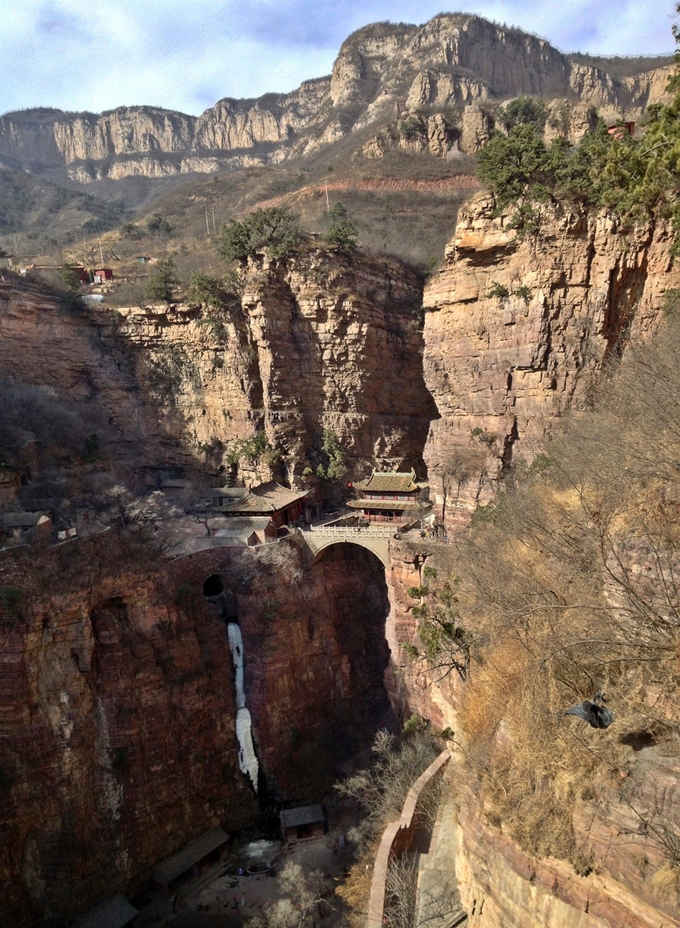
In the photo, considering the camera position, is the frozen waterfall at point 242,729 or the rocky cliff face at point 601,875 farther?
the frozen waterfall at point 242,729

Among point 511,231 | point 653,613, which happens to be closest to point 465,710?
point 653,613

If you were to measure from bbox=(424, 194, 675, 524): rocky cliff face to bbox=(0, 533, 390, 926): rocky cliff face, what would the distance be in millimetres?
7479

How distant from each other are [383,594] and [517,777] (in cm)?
1724

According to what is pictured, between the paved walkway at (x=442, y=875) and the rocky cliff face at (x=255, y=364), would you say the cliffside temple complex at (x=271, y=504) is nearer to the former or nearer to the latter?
the rocky cliff face at (x=255, y=364)

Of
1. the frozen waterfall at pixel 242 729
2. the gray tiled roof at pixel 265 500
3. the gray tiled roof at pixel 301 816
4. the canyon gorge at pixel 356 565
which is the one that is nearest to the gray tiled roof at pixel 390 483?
the canyon gorge at pixel 356 565

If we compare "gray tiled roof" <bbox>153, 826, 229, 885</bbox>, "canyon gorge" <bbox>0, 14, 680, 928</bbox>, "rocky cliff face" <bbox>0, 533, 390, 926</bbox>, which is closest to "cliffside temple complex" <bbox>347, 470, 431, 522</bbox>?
"canyon gorge" <bbox>0, 14, 680, 928</bbox>

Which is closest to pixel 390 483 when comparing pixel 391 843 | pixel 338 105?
pixel 391 843

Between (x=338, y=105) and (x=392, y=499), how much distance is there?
4847 centimetres

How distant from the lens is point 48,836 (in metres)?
16.8

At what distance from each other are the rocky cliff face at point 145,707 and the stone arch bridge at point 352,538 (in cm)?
104

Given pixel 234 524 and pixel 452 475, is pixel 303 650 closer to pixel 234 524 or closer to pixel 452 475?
pixel 234 524

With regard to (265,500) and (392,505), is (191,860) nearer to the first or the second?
(265,500)

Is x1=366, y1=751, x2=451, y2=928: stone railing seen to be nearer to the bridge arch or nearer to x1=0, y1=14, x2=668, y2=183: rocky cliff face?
the bridge arch

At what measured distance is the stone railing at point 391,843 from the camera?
1069cm
